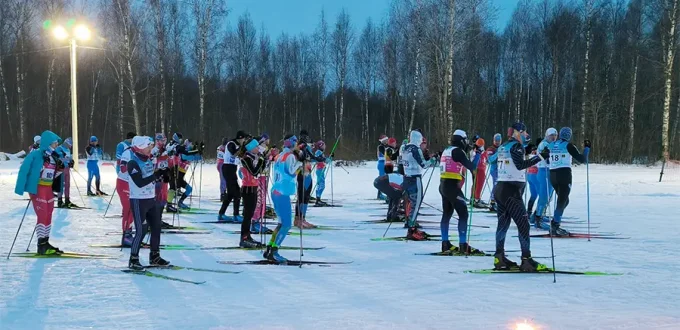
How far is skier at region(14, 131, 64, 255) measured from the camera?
24.4 ft

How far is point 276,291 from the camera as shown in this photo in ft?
18.9

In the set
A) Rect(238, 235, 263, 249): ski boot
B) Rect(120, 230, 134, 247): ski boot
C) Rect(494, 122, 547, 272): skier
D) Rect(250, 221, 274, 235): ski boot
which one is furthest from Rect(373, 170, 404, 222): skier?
Rect(120, 230, 134, 247): ski boot

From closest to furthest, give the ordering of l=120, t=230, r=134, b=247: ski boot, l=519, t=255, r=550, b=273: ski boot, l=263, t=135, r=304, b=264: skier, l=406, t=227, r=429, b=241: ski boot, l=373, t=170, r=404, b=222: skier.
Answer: l=519, t=255, r=550, b=273: ski boot < l=263, t=135, r=304, b=264: skier < l=120, t=230, r=134, b=247: ski boot < l=406, t=227, r=429, b=241: ski boot < l=373, t=170, r=404, b=222: skier

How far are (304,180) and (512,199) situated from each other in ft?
12.2

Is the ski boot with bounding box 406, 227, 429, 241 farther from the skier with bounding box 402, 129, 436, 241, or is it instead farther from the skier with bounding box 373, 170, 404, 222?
the skier with bounding box 373, 170, 404, 222

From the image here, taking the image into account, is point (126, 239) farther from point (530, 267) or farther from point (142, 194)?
point (530, 267)

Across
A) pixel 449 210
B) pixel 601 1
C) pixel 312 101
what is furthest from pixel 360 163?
pixel 449 210

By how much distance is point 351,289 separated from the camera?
231 inches

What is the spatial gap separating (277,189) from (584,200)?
11.4 meters

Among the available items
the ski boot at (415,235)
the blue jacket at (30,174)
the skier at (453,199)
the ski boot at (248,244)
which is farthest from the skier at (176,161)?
the skier at (453,199)

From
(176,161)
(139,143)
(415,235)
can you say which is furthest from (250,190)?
(176,161)

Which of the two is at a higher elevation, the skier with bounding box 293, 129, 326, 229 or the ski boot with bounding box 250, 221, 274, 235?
the skier with bounding box 293, 129, 326, 229

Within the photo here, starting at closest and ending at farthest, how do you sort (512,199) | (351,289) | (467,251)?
(351,289) < (512,199) < (467,251)

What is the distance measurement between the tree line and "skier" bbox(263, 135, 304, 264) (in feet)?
62.7
